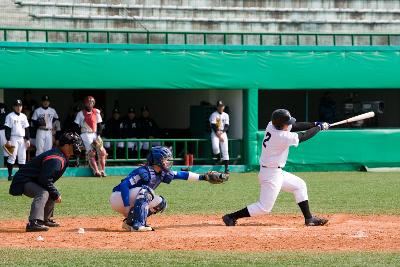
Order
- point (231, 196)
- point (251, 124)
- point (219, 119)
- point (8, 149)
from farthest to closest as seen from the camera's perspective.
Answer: point (251, 124)
point (219, 119)
point (8, 149)
point (231, 196)

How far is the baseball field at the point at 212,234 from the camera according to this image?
8969 millimetres

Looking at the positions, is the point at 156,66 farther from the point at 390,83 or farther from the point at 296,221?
the point at 296,221

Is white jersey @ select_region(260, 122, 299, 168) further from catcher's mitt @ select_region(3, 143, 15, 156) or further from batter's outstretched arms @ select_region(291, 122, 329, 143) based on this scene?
catcher's mitt @ select_region(3, 143, 15, 156)

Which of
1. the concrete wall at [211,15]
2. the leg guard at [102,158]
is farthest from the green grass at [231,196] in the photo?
the concrete wall at [211,15]

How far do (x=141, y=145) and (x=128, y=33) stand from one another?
280 cm

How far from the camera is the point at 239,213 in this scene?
38.2 feet

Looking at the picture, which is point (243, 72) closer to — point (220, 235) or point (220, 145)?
point (220, 145)

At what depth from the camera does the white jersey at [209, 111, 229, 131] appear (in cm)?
2202

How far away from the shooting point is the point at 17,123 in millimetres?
19938

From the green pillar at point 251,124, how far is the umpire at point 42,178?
453 inches

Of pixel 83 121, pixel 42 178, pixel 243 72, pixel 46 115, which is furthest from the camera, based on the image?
pixel 243 72

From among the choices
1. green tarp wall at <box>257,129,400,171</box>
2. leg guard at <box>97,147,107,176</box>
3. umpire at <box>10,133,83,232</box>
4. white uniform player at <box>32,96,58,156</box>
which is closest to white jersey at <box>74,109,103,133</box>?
leg guard at <box>97,147,107,176</box>

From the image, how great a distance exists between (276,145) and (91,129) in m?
10.1

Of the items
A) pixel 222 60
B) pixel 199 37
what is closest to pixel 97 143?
pixel 222 60
